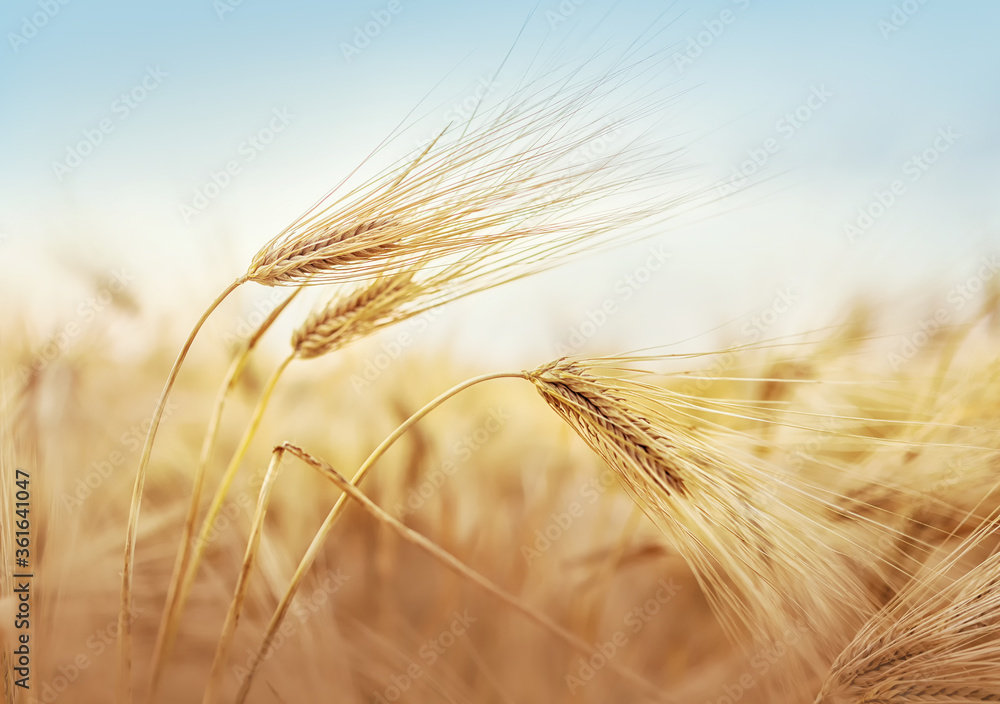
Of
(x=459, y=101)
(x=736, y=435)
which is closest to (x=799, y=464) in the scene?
(x=736, y=435)

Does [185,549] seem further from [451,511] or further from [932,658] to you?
[932,658]

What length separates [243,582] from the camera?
0.75 meters

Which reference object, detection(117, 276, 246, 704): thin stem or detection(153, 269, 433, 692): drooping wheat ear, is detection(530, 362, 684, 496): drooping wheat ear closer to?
detection(153, 269, 433, 692): drooping wheat ear

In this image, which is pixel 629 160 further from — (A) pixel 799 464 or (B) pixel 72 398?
(B) pixel 72 398

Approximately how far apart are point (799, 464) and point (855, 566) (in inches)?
7.3

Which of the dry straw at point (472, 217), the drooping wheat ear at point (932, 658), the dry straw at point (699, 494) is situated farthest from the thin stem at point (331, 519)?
the drooping wheat ear at point (932, 658)

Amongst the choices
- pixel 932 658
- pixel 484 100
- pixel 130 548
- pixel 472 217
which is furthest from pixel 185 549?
pixel 932 658

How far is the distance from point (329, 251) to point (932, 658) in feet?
3.17

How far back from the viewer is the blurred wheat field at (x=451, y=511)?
942 mm

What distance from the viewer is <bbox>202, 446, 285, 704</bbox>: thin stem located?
715 millimetres

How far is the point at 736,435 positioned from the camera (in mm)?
750

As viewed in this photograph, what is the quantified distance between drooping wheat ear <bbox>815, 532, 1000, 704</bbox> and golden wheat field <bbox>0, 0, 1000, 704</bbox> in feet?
0.28

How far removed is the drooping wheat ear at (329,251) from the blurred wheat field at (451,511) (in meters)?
0.26

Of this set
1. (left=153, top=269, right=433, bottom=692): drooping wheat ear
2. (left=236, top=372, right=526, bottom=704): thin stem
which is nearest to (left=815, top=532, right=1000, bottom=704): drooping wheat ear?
(left=236, top=372, right=526, bottom=704): thin stem
